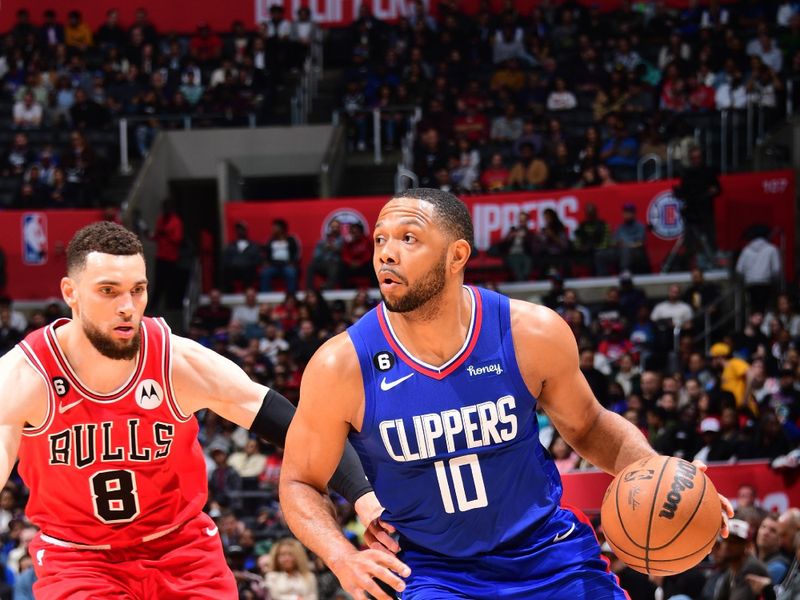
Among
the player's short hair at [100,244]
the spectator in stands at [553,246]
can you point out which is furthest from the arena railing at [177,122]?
the player's short hair at [100,244]

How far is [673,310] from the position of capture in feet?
52.6

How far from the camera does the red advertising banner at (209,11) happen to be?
25.2 m

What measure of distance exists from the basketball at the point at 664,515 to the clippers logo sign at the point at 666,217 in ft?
43.5

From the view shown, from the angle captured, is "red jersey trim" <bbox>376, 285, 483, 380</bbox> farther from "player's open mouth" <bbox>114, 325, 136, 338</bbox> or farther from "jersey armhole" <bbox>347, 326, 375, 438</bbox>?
"player's open mouth" <bbox>114, 325, 136, 338</bbox>

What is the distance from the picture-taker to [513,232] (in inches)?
696

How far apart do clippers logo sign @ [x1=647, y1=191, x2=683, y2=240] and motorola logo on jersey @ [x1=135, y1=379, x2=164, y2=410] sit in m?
13.1

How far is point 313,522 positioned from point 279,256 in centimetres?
1392

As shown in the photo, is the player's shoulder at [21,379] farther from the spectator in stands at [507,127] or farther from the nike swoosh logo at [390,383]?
the spectator in stands at [507,127]

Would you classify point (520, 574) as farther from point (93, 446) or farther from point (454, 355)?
point (93, 446)

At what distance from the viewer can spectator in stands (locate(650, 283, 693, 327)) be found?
52.4ft

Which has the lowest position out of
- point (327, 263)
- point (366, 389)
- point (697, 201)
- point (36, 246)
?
point (327, 263)

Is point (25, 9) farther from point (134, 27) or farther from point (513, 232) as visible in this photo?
point (513, 232)

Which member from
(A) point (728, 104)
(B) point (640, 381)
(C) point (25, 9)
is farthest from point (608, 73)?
(C) point (25, 9)

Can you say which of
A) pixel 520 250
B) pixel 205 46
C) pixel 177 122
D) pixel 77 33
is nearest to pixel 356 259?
pixel 520 250
